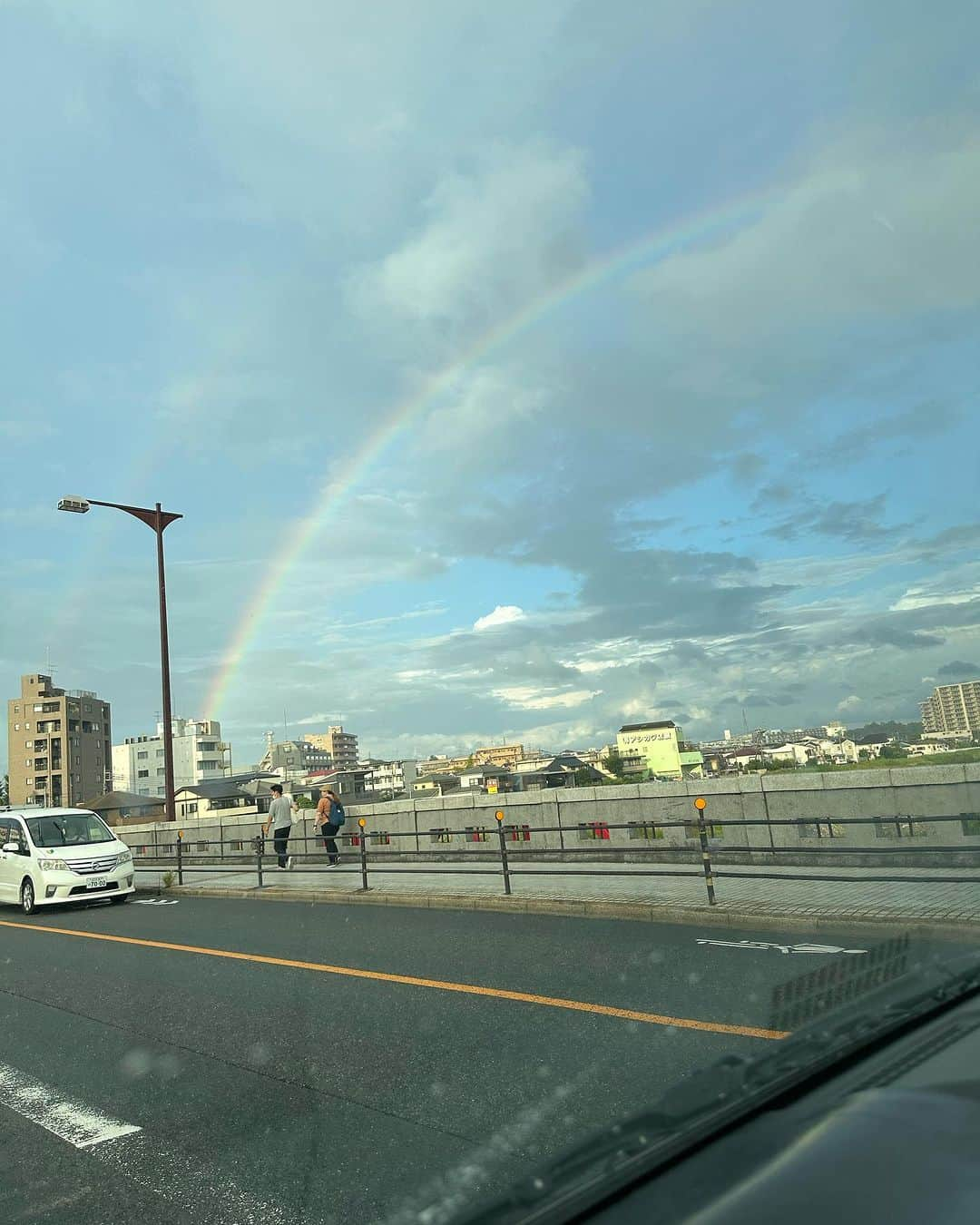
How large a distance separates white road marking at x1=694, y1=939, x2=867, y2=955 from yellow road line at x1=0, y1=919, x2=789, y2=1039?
7.87 ft

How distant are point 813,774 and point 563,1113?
11.4m

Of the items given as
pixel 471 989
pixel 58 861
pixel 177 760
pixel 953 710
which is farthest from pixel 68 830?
pixel 177 760

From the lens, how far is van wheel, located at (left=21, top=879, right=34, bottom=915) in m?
16.4

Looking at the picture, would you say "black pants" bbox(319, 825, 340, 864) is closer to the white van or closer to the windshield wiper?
the white van

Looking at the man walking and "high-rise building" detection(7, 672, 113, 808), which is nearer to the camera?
the man walking

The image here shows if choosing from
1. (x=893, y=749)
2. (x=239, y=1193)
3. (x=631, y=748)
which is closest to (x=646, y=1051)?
(x=239, y=1193)

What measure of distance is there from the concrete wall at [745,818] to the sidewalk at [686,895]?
33 centimetres

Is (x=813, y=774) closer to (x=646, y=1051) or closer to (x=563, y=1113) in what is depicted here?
(x=646, y=1051)

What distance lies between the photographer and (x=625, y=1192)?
79.3 inches

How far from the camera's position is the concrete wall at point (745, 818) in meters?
10.9

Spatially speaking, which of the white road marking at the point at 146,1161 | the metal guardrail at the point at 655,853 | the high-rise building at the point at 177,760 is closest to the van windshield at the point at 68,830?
the metal guardrail at the point at 655,853

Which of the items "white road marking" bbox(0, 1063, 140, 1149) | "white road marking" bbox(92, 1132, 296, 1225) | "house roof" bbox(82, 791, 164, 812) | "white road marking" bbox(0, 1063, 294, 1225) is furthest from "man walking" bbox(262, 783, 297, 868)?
"house roof" bbox(82, 791, 164, 812)

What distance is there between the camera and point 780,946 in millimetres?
8406

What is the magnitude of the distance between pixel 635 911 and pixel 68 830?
38.6ft
